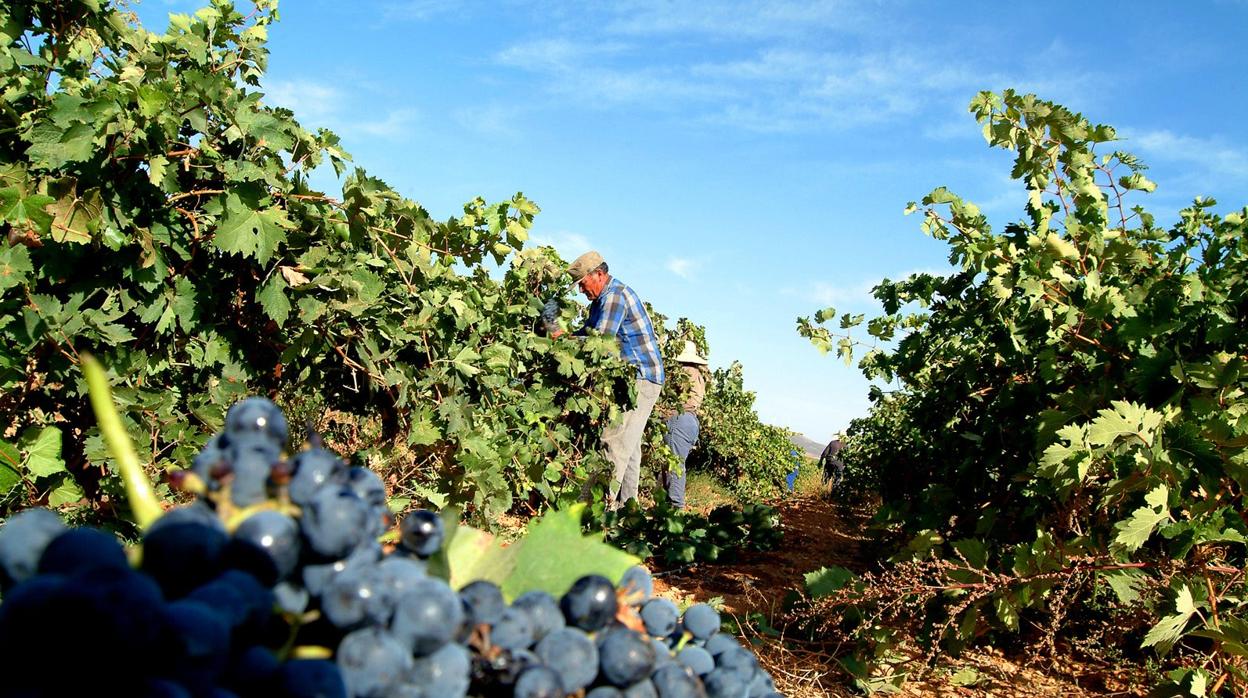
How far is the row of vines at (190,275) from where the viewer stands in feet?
8.82

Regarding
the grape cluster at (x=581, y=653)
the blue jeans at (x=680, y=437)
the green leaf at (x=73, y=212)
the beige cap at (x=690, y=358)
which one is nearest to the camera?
the grape cluster at (x=581, y=653)

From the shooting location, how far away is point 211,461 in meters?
0.67

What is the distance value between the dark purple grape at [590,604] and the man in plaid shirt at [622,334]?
6130mm

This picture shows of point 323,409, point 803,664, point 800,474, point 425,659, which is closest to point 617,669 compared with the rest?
point 425,659

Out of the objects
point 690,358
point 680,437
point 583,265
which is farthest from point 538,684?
point 690,358

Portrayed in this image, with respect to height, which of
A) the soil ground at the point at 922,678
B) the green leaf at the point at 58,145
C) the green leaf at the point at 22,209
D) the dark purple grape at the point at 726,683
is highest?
the green leaf at the point at 58,145

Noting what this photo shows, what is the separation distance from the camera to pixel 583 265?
7.14m

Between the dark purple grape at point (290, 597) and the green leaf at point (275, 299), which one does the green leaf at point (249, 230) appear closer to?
the green leaf at point (275, 299)

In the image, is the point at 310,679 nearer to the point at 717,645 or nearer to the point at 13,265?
the point at 717,645

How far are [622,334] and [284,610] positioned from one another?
6800mm

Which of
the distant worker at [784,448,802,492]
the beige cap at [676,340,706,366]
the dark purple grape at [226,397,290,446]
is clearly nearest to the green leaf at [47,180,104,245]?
the dark purple grape at [226,397,290,446]

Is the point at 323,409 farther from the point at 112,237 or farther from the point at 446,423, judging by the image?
the point at 112,237

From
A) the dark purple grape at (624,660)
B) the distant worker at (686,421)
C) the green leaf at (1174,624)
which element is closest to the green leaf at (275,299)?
the dark purple grape at (624,660)

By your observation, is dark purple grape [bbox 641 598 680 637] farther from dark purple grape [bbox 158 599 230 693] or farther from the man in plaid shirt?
the man in plaid shirt
